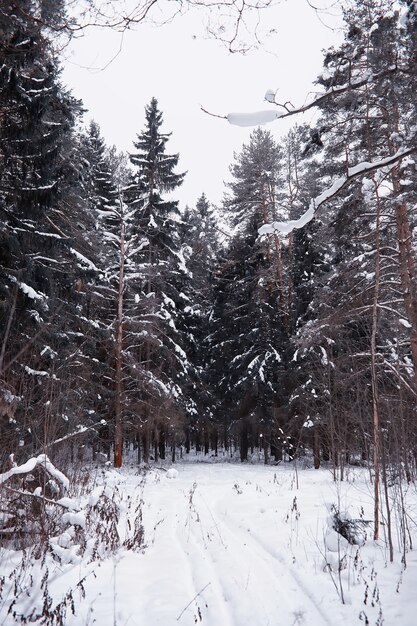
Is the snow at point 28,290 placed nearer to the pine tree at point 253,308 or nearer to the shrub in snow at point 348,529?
the shrub in snow at point 348,529

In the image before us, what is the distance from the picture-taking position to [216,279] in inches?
1012

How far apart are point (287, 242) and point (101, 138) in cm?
1371

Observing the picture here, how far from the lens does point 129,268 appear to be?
18.7 meters

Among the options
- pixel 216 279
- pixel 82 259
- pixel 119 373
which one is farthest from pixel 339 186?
pixel 216 279

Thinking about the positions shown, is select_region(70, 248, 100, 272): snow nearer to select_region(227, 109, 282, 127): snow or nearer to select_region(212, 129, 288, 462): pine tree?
select_region(212, 129, 288, 462): pine tree


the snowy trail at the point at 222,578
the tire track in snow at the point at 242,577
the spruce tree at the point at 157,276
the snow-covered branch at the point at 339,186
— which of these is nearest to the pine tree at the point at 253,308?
the spruce tree at the point at 157,276

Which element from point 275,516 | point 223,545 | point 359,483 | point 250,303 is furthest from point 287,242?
point 223,545

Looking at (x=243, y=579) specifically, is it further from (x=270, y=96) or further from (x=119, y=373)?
(x=119, y=373)

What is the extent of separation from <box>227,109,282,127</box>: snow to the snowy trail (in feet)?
12.6

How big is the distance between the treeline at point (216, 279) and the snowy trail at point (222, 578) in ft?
Result: 5.99

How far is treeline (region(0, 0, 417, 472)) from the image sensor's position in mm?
4434

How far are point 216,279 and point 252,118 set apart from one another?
23.1m

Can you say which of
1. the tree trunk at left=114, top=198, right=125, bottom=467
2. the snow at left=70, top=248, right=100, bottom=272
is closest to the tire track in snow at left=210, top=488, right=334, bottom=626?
the snow at left=70, top=248, right=100, bottom=272

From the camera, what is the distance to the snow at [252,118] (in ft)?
8.53
